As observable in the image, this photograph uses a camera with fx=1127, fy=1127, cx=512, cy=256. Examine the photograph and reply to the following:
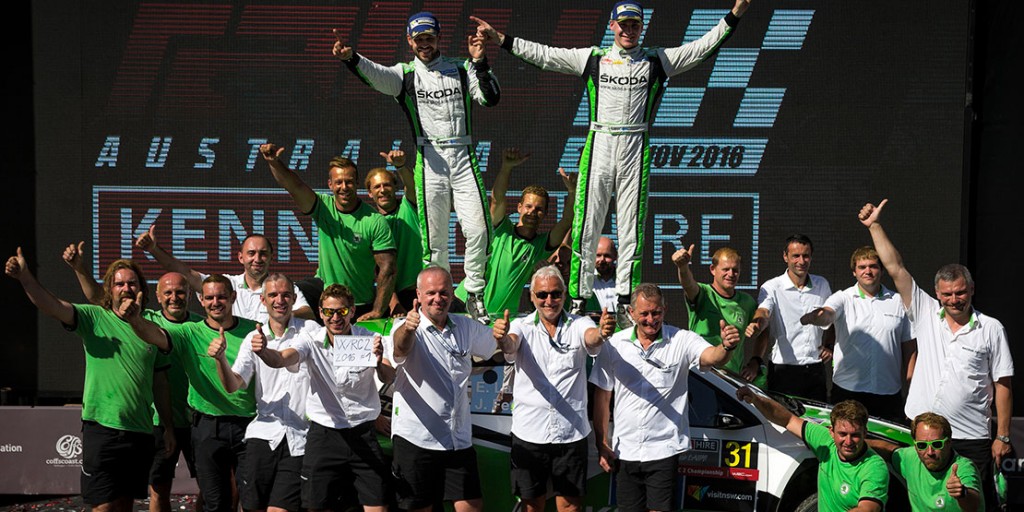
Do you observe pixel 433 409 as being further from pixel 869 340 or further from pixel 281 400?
pixel 869 340

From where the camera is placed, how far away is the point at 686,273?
6.43 meters

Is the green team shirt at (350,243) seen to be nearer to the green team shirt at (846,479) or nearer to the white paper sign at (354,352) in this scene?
the white paper sign at (354,352)

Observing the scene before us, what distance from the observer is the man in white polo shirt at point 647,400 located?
5.46 m

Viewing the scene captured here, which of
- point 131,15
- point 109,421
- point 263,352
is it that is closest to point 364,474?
point 263,352

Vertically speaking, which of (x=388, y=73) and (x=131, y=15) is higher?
(x=131, y=15)

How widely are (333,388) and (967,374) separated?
11.2ft

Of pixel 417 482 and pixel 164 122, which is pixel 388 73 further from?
pixel 417 482

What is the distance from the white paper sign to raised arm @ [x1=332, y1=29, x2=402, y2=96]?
212cm

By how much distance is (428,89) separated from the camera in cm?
699

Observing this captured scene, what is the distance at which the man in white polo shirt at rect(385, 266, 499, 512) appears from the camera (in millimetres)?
5391

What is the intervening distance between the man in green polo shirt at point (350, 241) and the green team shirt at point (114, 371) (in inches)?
59.0

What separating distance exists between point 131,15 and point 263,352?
4.02 metres

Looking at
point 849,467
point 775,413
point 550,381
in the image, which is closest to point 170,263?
point 550,381

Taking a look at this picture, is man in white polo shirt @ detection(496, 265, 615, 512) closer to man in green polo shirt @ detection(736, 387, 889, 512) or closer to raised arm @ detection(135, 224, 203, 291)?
man in green polo shirt @ detection(736, 387, 889, 512)
